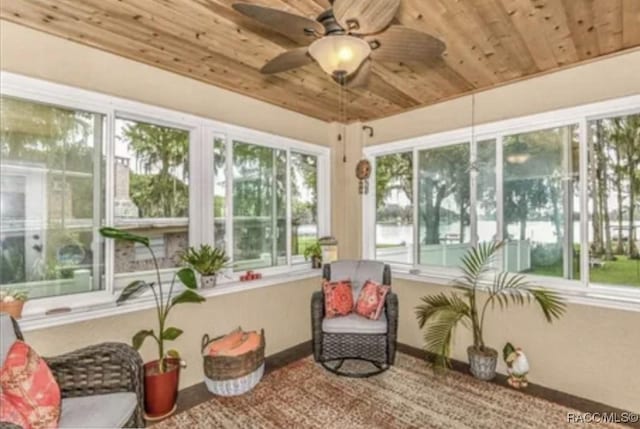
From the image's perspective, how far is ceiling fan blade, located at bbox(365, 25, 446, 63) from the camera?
164 cm

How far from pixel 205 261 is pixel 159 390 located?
101 cm

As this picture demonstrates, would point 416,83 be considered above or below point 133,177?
above

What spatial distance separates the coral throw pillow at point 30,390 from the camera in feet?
4.75

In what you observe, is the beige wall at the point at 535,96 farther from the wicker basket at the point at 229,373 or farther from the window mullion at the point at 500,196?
the wicker basket at the point at 229,373

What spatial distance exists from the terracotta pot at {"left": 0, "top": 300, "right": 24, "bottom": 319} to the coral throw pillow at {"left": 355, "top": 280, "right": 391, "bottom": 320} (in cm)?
248

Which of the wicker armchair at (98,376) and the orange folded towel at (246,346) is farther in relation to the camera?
the orange folded towel at (246,346)

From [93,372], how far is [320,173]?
3.11m

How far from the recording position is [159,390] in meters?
2.36

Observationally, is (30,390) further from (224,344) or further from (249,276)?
(249,276)

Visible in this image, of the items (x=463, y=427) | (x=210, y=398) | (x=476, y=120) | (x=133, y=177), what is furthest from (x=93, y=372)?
(x=476, y=120)

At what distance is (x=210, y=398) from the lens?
2662 mm

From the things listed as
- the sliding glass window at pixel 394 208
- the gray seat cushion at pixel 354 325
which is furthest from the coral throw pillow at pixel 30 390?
the sliding glass window at pixel 394 208

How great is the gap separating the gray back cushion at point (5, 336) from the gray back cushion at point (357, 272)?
8.08 ft

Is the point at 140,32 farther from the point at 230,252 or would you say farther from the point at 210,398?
the point at 210,398
